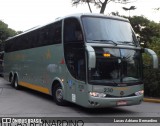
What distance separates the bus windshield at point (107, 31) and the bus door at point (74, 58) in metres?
0.34

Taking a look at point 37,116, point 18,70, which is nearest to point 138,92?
point 37,116

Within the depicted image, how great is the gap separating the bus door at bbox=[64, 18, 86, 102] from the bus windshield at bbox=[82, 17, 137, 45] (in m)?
0.34

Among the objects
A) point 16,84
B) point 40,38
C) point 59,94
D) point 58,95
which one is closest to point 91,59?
point 59,94

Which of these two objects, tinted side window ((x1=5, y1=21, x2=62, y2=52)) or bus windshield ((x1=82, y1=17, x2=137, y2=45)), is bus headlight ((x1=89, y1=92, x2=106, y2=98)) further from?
Answer: tinted side window ((x1=5, y1=21, x2=62, y2=52))

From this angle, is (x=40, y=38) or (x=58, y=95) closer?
(x=58, y=95)

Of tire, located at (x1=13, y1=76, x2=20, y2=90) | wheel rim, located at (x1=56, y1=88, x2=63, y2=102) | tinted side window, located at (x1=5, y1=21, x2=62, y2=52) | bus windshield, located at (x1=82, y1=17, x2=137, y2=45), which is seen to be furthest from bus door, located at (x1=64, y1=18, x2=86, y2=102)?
tire, located at (x1=13, y1=76, x2=20, y2=90)

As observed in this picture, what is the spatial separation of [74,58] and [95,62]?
163 cm

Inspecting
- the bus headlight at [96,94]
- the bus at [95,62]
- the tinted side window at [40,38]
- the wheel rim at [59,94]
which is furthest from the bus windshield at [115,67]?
the tinted side window at [40,38]

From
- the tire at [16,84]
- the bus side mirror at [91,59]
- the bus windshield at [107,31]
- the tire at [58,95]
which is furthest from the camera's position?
the tire at [16,84]

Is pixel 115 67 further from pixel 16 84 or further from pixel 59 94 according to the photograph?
pixel 16 84

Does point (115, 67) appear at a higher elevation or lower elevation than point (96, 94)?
higher

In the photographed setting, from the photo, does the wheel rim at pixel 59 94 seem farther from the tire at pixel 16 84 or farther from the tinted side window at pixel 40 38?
the tire at pixel 16 84

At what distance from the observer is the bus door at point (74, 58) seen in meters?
11.2

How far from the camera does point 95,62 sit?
10.3 metres
